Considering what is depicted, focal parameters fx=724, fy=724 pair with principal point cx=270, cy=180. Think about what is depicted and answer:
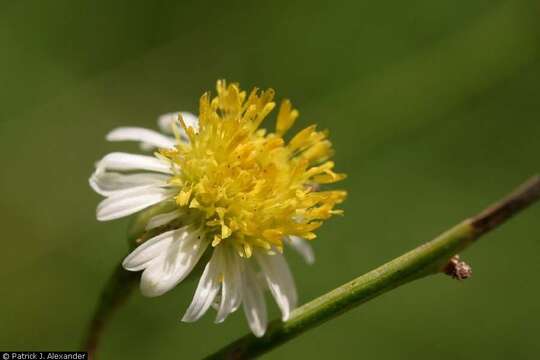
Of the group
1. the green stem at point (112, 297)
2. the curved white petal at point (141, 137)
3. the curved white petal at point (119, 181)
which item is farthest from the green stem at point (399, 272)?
the curved white petal at point (141, 137)

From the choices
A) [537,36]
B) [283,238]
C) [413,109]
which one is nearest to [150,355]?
[283,238]

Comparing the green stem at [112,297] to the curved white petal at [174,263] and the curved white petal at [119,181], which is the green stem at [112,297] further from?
the curved white petal at [119,181]

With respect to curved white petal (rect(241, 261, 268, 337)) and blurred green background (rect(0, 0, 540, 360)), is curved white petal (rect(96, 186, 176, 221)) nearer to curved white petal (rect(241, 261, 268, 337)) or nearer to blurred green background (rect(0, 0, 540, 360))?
curved white petal (rect(241, 261, 268, 337))

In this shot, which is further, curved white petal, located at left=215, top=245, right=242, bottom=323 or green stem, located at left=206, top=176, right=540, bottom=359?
curved white petal, located at left=215, top=245, right=242, bottom=323

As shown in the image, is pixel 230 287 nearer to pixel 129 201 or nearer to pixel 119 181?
pixel 129 201

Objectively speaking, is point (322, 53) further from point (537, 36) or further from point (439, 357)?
point (439, 357)

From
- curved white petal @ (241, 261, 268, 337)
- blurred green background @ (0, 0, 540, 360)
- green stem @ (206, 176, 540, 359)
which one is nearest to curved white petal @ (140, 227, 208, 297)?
curved white petal @ (241, 261, 268, 337)
